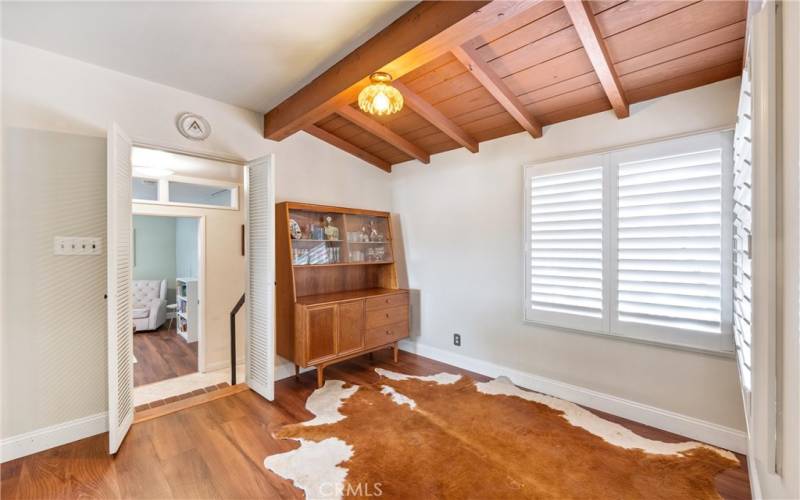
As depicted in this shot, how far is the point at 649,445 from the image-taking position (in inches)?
89.3

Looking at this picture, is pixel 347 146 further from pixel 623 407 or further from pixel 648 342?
pixel 623 407

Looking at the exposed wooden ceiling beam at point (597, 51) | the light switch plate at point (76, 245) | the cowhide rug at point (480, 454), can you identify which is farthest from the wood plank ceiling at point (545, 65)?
the cowhide rug at point (480, 454)

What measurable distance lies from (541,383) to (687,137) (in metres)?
2.26

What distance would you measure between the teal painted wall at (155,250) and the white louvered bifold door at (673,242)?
7.62 metres

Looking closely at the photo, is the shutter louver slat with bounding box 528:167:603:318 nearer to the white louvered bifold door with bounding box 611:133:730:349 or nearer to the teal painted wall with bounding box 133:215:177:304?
the white louvered bifold door with bounding box 611:133:730:349

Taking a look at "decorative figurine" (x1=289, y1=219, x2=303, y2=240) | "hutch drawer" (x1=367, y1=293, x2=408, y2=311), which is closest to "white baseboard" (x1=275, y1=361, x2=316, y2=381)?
"hutch drawer" (x1=367, y1=293, x2=408, y2=311)

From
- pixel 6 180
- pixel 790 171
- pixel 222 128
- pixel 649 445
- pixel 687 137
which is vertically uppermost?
pixel 222 128

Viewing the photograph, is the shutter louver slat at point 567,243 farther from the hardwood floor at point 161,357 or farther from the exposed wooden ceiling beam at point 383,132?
the hardwood floor at point 161,357

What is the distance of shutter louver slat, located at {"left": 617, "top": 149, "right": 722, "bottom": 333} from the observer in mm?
2248

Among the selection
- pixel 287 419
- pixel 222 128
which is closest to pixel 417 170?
pixel 222 128

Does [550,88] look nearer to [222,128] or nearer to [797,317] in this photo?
[797,317]

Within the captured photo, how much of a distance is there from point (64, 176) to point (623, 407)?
442cm

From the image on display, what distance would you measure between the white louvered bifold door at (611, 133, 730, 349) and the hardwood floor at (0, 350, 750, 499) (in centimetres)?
81

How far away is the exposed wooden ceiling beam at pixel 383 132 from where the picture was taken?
3087mm
